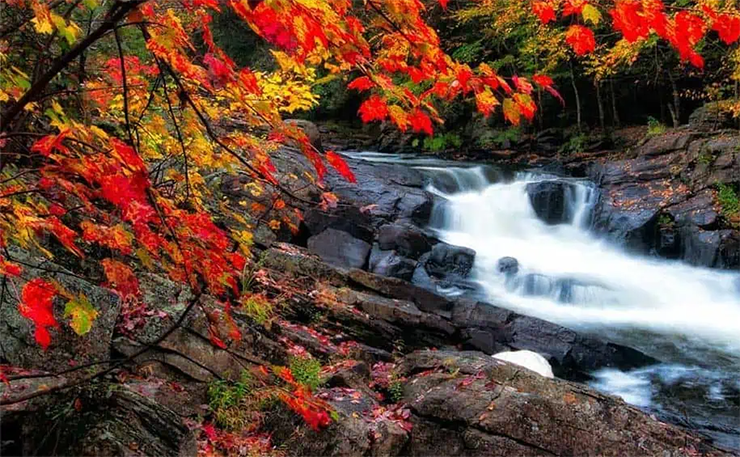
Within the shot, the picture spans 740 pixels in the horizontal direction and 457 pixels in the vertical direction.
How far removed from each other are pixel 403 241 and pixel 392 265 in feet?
3.71

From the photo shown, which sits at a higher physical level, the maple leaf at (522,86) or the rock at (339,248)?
the maple leaf at (522,86)

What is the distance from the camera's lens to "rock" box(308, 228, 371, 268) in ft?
34.4

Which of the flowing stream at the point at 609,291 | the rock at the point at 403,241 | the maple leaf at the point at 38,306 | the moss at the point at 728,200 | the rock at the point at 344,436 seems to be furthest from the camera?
the moss at the point at 728,200

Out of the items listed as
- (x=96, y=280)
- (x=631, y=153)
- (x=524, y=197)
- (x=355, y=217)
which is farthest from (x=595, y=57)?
(x=96, y=280)

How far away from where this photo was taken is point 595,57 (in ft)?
53.1

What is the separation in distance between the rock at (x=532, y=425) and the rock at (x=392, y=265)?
5.47 metres

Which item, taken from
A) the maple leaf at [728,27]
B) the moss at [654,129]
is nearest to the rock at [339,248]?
the maple leaf at [728,27]

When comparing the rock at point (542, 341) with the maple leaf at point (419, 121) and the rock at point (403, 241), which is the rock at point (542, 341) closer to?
the rock at point (403, 241)

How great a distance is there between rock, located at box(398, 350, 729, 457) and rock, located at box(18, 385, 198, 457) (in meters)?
2.22

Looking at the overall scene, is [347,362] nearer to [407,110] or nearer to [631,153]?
[407,110]

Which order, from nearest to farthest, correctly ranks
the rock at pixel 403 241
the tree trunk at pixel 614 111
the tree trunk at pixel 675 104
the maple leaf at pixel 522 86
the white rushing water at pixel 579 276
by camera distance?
1. the maple leaf at pixel 522 86
2. the white rushing water at pixel 579 276
3. the rock at pixel 403 241
4. the tree trunk at pixel 675 104
5. the tree trunk at pixel 614 111

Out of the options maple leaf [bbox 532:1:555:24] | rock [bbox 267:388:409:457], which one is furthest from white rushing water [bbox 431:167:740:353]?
maple leaf [bbox 532:1:555:24]

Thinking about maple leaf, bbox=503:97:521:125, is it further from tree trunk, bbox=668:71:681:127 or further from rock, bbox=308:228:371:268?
tree trunk, bbox=668:71:681:127

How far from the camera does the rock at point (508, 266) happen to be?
1197 centimetres
